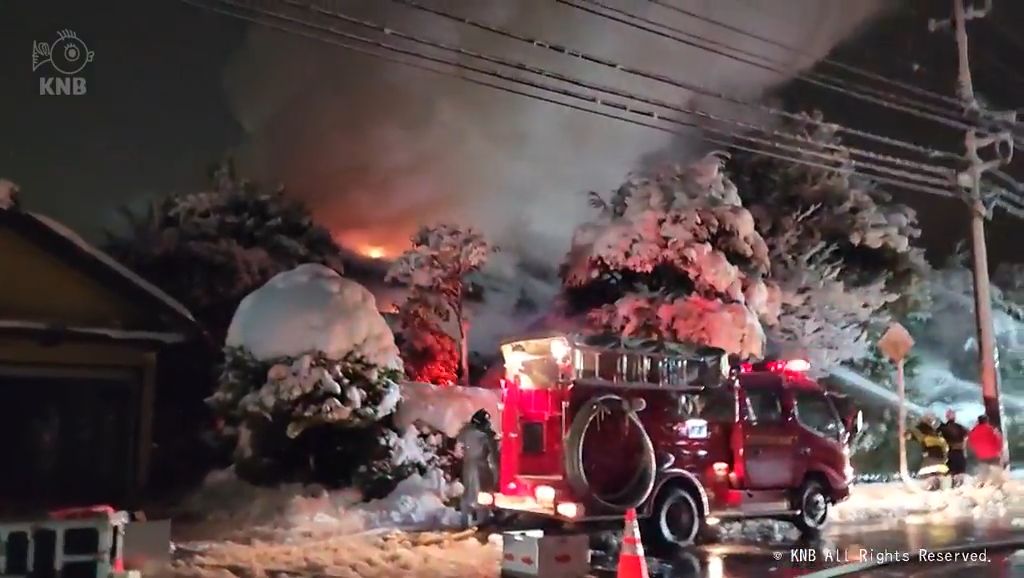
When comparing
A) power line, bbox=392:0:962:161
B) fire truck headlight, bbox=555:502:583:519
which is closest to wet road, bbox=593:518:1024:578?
fire truck headlight, bbox=555:502:583:519

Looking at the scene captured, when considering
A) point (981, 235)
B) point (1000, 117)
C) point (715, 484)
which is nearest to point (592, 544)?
point (715, 484)

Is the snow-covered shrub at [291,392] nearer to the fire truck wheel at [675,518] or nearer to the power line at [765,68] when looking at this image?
the fire truck wheel at [675,518]

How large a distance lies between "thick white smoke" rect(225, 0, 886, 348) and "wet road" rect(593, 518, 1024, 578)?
171 inches

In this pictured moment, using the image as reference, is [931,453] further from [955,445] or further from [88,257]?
[88,257]

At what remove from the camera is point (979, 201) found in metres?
14.3

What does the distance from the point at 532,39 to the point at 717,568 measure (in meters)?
6.64

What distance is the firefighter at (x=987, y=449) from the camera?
1366 cm

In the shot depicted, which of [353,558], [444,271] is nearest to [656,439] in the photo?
[353,558]

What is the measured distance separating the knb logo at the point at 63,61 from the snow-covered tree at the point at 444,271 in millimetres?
3572

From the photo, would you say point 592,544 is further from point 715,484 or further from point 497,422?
point 497,422

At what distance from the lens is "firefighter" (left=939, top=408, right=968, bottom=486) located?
13375mm

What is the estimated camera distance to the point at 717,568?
7699mm

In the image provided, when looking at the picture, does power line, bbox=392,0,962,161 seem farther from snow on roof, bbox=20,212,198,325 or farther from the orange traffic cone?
the orange traffic cone

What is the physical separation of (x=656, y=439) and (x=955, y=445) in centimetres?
711
